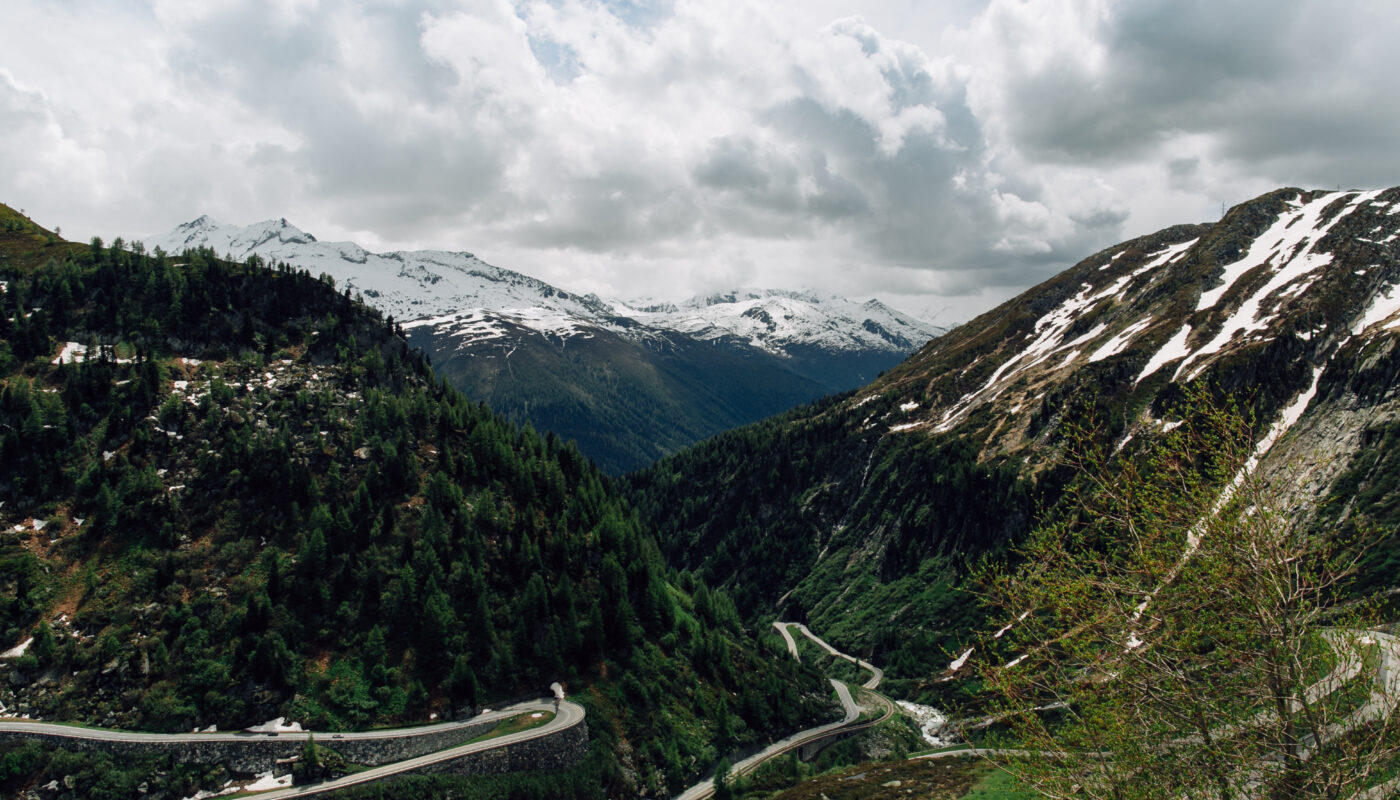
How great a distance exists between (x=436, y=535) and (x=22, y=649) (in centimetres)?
4105

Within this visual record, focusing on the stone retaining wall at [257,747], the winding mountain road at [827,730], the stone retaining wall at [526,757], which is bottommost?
the winding mountain road at [827,730]

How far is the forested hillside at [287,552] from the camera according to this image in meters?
73.4

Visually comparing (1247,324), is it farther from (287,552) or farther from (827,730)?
(287,552)

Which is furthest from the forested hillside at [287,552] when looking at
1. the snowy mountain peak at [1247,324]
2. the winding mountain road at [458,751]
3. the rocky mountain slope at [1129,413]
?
the snowy mountain peak at [1247,324]

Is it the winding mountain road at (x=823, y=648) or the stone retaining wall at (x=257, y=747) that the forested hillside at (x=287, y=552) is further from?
the winding mountain road at (x=823, y=648)

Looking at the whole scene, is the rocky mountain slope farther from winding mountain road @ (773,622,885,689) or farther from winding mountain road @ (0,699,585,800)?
winding mountain road @ (0,699,585,800)

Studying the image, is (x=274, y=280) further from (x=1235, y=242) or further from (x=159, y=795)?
(x=1235, y=242)

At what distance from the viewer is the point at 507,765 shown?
233ft

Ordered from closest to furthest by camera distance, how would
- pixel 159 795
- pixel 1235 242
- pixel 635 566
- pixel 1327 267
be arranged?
pixel 159 795
pixel 635 566
pixel 1327 267
pixel 1235 242

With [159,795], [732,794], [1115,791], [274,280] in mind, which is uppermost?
[274,280]

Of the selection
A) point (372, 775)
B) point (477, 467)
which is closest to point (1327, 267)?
point (477, 467)

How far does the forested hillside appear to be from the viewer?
241 feet

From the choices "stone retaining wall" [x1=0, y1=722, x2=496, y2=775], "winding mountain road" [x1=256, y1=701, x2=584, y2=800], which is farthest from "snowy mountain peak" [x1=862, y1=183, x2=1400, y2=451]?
"stone retaining wall" [x1=0, y1=722, x2=496, y2=775]

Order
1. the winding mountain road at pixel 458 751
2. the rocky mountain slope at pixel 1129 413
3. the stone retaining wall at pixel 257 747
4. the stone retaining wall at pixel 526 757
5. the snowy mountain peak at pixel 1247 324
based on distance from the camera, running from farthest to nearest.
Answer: the snowy mountain peak at pixel 1247 324 → the rocky mountain slope at pixel 1129 413 → the stone retaining wall at pixel 526 757 → the winding mountain road at pixel 458 751 → the stone retaining wall at pixel 257 747
